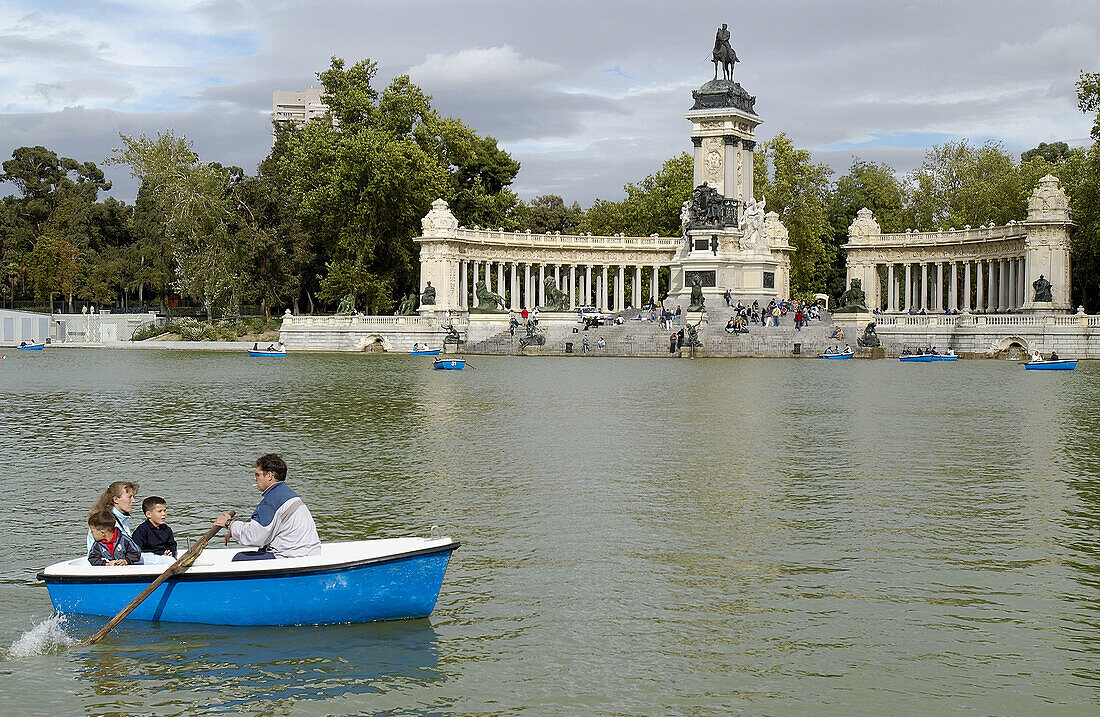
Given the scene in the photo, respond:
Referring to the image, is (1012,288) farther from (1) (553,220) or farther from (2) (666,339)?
(1) (553,220)

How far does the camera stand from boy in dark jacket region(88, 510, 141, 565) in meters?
11.9

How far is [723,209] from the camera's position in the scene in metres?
76.4

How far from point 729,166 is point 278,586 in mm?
68472

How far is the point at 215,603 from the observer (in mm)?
11562

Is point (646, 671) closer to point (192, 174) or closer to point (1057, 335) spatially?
point (1057, 335)

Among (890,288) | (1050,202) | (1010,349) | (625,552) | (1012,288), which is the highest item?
(1050,202)

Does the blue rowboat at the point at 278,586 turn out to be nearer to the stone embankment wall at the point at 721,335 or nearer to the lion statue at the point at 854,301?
the stone embankment wall at the point at 721,335

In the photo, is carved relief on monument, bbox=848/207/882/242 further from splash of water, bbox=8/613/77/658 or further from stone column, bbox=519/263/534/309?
splash of water, bbox=8/613/77/658

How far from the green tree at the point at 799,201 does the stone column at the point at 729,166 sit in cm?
1461

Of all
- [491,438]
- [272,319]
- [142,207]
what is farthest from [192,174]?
[491,438]

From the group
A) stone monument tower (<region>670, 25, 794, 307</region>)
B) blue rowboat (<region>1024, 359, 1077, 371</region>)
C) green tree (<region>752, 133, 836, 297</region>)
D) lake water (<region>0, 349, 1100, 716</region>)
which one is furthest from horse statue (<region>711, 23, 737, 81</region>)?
lake water (<region>0, 349, 1100, 716</region>)

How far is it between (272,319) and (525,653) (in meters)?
82.5

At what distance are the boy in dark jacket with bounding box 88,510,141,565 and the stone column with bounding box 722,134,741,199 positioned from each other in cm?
6775

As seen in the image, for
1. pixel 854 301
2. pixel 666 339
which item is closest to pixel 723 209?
pixel 854 301
